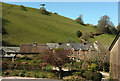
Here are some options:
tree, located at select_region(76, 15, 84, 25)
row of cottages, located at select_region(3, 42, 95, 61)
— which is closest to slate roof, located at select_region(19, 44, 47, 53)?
row of cottages, located at select_region(3, 42, 95, 61)

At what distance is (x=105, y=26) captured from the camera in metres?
89.4

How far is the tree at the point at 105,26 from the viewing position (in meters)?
88.3

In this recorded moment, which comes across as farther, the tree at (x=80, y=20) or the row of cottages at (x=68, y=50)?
the tree at (x=80, y=20)

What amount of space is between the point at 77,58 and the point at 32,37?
88.4 feet

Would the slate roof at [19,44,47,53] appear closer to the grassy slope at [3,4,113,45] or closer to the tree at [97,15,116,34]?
the grassy slope at [3,4,113,45]

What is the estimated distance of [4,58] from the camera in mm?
44562

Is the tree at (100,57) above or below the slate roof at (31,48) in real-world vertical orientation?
below

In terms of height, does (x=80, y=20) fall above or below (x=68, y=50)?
above

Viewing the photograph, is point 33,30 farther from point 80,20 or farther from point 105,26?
point 80,20

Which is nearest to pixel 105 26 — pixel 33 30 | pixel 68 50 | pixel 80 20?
pixel 80 20

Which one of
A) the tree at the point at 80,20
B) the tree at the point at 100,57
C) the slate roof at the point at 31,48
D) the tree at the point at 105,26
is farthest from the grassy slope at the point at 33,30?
the tree at the point at 100,57

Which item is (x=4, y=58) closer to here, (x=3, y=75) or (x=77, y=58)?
(x=3, y=75)

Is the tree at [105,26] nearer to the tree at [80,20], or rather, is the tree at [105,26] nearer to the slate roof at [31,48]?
the tree at [80,20]

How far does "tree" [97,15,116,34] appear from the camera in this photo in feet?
290
